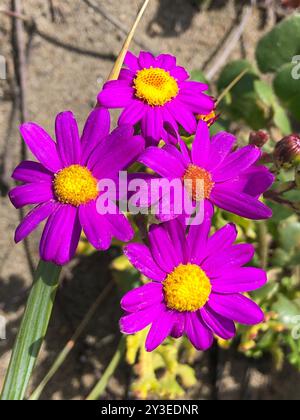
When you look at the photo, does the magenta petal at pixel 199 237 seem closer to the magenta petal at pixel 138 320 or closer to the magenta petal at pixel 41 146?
the magenta petal at pixel 138 320

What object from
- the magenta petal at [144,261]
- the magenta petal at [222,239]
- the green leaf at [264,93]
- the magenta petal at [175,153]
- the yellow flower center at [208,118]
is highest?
the green leaf at [264,93]

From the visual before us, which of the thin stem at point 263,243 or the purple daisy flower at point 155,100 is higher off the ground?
the purple daisy flower at point 155,100

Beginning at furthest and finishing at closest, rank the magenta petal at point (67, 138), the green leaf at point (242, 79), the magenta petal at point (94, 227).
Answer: the green leaf at point (242, 79), the magenta petal at point (67, 138), the magenta petal at point (94, 227)

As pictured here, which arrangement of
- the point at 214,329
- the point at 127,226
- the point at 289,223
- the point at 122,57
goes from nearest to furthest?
1. the point at 127,226
2. the point at 214,329
3. the point at 122,57
4. the point at 289,223

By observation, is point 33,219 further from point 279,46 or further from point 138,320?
point 279,46

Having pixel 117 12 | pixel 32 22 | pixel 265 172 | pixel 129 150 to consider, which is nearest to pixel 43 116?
pixel 32 22

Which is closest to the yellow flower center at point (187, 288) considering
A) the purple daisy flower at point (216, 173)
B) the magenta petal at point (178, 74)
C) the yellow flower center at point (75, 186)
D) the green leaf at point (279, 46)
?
the purple daisy flower at point (216, 173)

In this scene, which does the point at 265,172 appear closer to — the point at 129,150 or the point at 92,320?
the point at 129,150

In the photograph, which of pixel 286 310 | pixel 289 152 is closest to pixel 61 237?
pixel 289 152
